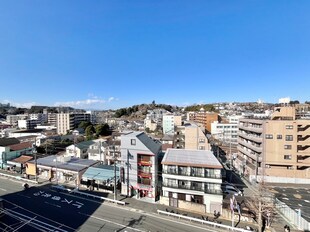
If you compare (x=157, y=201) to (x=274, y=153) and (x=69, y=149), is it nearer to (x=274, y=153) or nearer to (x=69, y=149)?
(x=274, y=153)

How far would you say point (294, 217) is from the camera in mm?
20672

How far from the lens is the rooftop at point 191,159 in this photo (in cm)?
2331

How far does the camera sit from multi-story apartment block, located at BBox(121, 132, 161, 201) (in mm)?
25547

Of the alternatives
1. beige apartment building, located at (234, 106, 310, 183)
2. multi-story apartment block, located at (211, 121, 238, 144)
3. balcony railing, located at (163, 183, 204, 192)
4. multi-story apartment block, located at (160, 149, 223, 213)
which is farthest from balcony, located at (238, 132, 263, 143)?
multi-story apartment block, located at (211, 121, 238, 144)

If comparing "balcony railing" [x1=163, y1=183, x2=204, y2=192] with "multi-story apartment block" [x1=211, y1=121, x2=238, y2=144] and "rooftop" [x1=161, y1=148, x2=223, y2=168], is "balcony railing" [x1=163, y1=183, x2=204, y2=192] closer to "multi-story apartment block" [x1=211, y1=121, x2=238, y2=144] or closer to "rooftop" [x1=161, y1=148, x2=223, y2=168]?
"rooftop" [x1=161, y1=148, x2=223, y2=168]

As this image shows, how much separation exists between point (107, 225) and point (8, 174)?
28.2 meters

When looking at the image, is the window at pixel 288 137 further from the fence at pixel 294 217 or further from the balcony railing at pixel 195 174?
the balcony railing at pixel 195 174

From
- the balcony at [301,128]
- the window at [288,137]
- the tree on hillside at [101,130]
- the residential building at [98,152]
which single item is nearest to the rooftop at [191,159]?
the window at [288,137]

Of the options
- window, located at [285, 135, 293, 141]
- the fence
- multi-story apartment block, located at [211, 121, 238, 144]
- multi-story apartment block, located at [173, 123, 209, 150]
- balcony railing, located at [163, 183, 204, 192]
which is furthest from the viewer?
multi-story apartment block, located at [211, 121, 238, 144]

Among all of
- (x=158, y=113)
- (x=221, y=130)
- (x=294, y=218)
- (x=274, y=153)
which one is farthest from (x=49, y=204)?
(x=158, y=113)

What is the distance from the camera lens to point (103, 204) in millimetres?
24266

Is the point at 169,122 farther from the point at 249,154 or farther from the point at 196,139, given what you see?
the point at 249,154

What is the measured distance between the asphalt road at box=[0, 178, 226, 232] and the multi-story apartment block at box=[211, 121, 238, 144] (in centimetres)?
5516

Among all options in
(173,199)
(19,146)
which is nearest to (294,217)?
(173,199)
